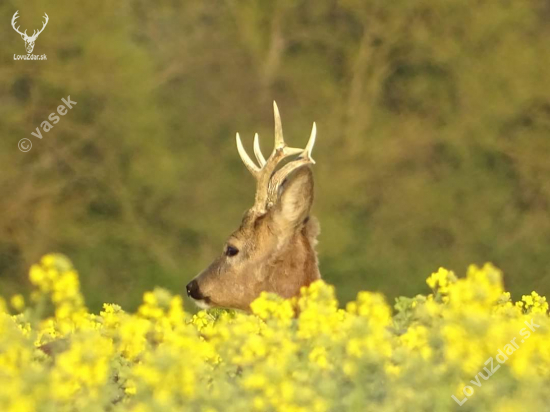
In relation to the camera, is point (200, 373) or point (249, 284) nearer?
point (200, 373)

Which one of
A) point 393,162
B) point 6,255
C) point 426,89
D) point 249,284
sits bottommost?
point 249,284

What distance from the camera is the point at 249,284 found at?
6.04m

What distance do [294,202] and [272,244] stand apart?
26 cm

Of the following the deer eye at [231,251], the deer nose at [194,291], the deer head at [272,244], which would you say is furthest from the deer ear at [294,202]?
the deer nose at [194,291]

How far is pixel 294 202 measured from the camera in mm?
5891

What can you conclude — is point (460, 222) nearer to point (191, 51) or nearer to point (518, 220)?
point (518, 220)

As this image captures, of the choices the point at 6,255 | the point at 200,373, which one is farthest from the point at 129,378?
the point at 6,255

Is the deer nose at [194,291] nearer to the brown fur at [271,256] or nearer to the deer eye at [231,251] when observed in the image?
the brown fur at [271,256]

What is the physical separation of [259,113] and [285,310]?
4.89 meters

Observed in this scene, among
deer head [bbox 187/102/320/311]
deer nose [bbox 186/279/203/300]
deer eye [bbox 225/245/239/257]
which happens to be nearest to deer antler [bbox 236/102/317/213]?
deer head [bbox 187/102/320/311]

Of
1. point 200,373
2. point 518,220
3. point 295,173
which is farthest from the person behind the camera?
point 518,220

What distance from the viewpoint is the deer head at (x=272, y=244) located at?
5.85 metres

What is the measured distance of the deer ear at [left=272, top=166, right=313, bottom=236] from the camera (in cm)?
582

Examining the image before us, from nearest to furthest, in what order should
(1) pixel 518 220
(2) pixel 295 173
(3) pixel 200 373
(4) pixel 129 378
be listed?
(3) pixel 200 373, (4) pixel 129 378, (2) pixel 295 173, (1) pixel 518 220
